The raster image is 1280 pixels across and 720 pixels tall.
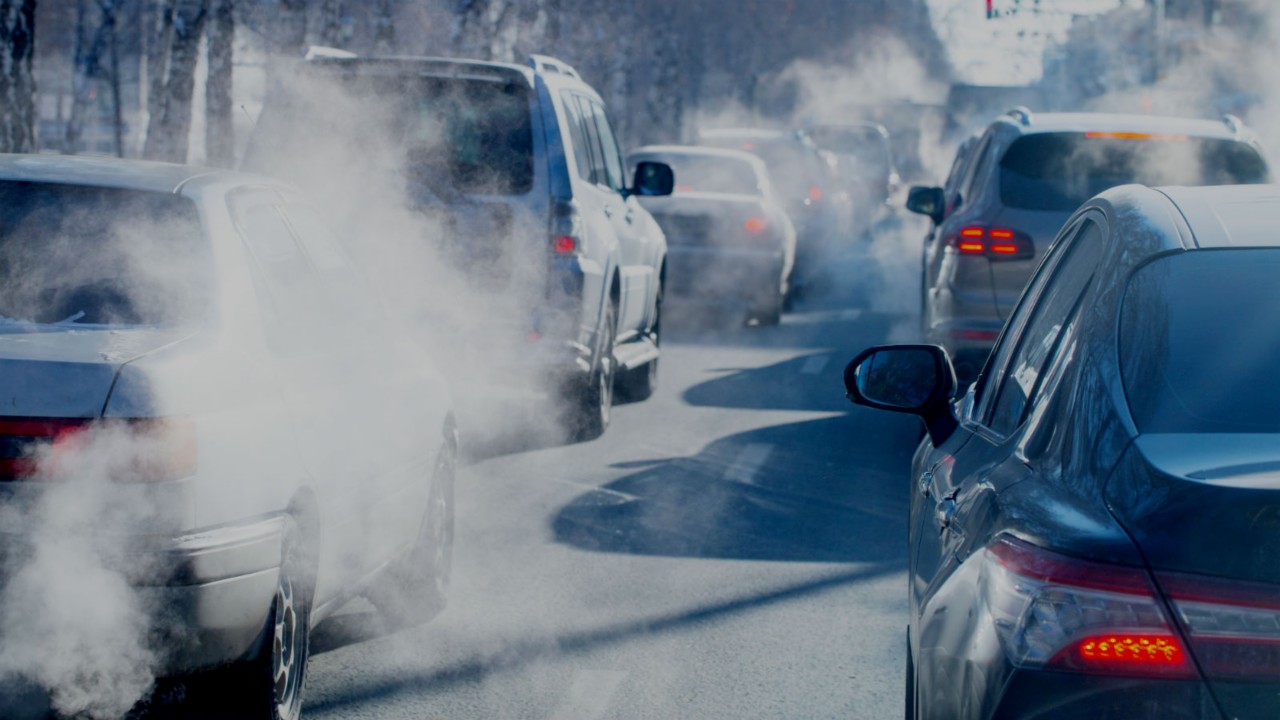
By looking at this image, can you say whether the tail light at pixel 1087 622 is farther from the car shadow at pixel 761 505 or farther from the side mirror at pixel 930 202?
the side mirror at pixel 930 202

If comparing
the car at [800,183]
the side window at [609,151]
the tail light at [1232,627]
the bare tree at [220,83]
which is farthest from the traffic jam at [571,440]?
the bare tree at [220,83]

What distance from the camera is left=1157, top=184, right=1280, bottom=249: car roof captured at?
3.02 metres

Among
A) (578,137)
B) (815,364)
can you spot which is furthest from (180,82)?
(578,137)

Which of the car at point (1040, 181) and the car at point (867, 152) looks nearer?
the car at point (1040, 181)

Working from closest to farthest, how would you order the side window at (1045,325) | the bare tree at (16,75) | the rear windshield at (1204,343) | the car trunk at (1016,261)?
the rear windshield at (1204,343) < the side window at (1045,325) < the car trunk at (1016,261) < the bare tree at (16,75)

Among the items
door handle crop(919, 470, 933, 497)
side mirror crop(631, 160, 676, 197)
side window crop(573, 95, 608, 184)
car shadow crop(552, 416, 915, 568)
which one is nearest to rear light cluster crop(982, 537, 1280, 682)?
door handle crop(919, 470, 933, 497)

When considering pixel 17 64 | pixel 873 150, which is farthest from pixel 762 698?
pixel 873 150

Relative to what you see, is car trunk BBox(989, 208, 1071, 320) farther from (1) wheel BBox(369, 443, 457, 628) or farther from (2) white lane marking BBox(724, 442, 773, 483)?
(1) wheel BBox(369, 443, 457, 628)

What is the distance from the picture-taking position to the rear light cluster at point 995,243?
937 centimetres

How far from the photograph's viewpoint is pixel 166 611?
3977 mm

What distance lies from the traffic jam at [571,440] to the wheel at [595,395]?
4 cm

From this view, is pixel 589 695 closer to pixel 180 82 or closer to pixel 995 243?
pixel 995 243

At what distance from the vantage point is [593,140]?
11.1 meters

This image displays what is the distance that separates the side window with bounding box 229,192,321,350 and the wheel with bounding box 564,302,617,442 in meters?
4.63
